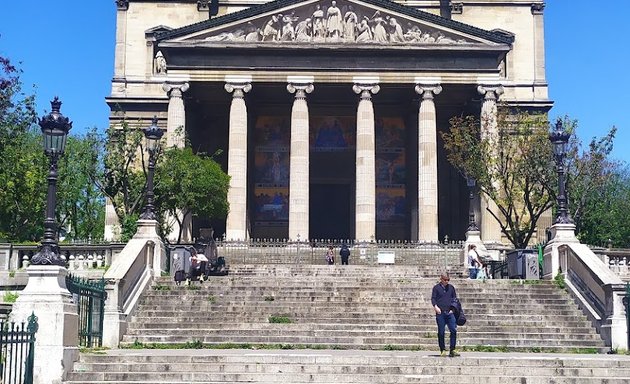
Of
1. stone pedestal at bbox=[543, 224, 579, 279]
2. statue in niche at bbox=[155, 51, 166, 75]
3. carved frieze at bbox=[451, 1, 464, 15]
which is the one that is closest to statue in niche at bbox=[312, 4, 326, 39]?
carved frieze at bbox=[451, 1, 464, 15]

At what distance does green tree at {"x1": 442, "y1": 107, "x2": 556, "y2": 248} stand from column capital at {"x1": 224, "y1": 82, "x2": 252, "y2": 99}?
36.1ft

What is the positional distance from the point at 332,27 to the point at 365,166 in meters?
7.50

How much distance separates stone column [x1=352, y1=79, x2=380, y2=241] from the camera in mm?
45156

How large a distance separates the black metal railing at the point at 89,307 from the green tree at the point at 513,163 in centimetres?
2060

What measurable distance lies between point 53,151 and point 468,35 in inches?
1239

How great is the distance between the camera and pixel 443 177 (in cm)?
5406

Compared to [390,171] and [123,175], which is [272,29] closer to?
[123,175]

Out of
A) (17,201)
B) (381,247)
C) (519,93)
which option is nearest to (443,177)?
(519,93)

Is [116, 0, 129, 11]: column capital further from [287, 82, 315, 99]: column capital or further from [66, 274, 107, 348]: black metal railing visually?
[66, 274, 107, 348]: black metal railing

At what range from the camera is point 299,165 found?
149ft

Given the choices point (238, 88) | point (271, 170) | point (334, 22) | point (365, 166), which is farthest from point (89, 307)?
point (271, 170)

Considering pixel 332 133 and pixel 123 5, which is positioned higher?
pixel 123 5

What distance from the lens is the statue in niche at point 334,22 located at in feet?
153

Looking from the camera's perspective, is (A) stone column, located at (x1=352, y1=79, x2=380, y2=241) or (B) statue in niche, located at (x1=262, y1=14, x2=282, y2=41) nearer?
(A) stone column, located at (x1=352, y1=79, x2=380, y2=241)
